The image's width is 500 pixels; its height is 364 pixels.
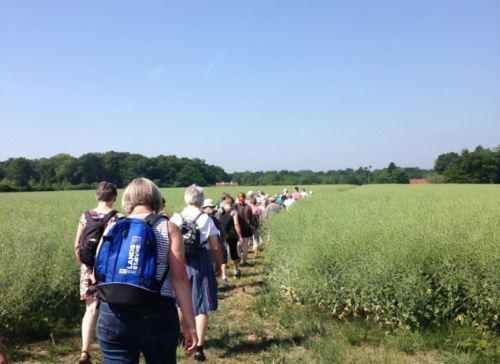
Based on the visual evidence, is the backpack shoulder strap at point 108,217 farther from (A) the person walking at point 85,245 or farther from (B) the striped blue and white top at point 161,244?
(B) the striped blue and white top at point 161,244

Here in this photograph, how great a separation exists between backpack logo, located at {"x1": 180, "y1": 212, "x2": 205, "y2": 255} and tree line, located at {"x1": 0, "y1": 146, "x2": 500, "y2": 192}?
29015 mm

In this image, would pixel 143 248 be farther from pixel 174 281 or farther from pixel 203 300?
pixel 203 300

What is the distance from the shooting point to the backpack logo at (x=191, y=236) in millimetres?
4496

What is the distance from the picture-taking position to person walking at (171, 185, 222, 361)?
4.59 meters

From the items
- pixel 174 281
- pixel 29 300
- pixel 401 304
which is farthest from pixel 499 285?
pixel 29 300

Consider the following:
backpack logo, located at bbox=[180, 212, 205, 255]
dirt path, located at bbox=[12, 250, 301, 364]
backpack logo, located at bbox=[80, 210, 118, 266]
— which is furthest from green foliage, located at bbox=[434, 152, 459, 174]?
backpack logo, located at bbox=[80, 210, 118, 266]

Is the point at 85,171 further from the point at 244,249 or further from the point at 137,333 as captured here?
the point at 137,333

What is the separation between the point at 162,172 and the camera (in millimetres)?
68375

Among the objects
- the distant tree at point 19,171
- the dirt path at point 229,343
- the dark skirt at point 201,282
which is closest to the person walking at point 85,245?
the dirt path at point 229,343

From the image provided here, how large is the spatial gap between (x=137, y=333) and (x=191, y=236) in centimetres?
212

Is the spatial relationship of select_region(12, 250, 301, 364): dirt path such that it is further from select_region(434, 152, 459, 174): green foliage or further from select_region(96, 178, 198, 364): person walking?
select_region(434, 152, 459, 174): green foliage

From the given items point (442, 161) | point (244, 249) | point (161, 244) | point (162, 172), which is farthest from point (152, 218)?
point (442, 161)

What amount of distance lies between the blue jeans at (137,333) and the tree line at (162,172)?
102 feet

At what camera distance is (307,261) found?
6.12 meters
